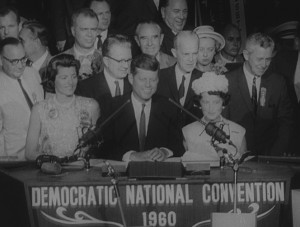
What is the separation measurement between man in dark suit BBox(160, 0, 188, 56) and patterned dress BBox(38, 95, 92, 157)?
30.9 inches

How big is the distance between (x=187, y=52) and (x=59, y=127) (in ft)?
3.39

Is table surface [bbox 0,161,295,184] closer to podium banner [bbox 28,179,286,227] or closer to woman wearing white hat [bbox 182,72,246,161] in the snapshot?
podium banner [bbox 28,179,286,227]

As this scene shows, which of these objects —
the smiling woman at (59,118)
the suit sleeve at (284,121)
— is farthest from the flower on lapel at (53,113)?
the suit sleeve at (284,121)

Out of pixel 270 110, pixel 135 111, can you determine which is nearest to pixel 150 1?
pixel 135 111

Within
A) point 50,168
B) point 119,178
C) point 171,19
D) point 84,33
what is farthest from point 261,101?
point 50,168

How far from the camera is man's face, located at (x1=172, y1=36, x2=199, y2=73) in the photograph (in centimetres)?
477

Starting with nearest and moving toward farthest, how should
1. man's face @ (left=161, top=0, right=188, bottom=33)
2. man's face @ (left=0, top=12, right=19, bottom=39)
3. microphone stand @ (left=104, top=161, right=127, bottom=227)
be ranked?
microphone stand @ (left=104, top=161, right=127, bottom=227), man's face @ (left=0, top=12, right=19, bottom=39), man's face @ (left=161, top=0, right=188, bottom=33)

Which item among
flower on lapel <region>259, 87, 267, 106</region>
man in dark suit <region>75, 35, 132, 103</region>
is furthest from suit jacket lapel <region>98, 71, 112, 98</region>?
flower on lapel <region>259, 87, 267, 106</region>

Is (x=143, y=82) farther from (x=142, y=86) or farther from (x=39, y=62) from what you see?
(x=39, y=62)

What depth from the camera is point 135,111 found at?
4672 millimetres

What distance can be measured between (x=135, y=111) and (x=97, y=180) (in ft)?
3.10

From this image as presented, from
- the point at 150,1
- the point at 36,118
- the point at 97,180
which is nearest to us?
the point at 97,180

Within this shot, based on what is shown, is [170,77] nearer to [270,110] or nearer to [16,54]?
[270,110]

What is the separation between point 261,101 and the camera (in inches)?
190
